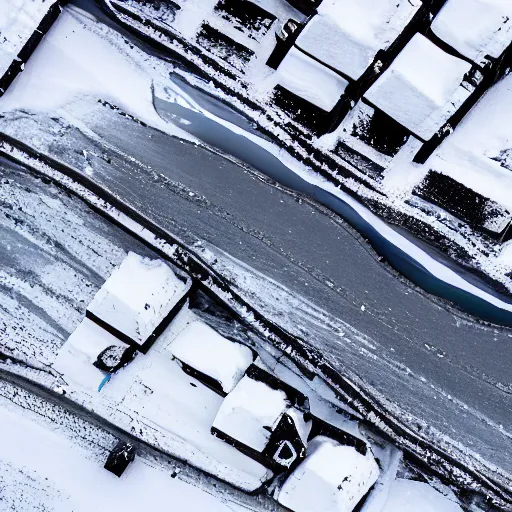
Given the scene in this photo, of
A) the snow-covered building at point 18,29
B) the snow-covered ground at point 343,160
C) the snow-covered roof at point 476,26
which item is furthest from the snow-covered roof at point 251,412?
the snow-covered building at point 18,29

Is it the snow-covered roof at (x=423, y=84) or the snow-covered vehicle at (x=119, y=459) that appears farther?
the snow-covered vehicle at (x=119, y=459)

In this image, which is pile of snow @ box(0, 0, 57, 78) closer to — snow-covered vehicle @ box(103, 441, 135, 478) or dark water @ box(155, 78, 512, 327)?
dark water @ box(155, 78, 512, 327)

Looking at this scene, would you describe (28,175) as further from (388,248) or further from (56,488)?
(388,248)

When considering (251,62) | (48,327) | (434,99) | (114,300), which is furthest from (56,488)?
(434,99)

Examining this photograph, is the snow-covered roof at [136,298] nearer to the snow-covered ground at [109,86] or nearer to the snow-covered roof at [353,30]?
the snow-covered ground at [109,86]

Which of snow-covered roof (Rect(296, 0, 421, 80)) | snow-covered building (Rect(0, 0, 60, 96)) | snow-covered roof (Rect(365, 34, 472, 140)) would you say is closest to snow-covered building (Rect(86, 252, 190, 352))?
snow-covered building (Rect(0, 0, 60, 96))

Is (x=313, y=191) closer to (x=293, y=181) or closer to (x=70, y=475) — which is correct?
(x=293, y=181)
